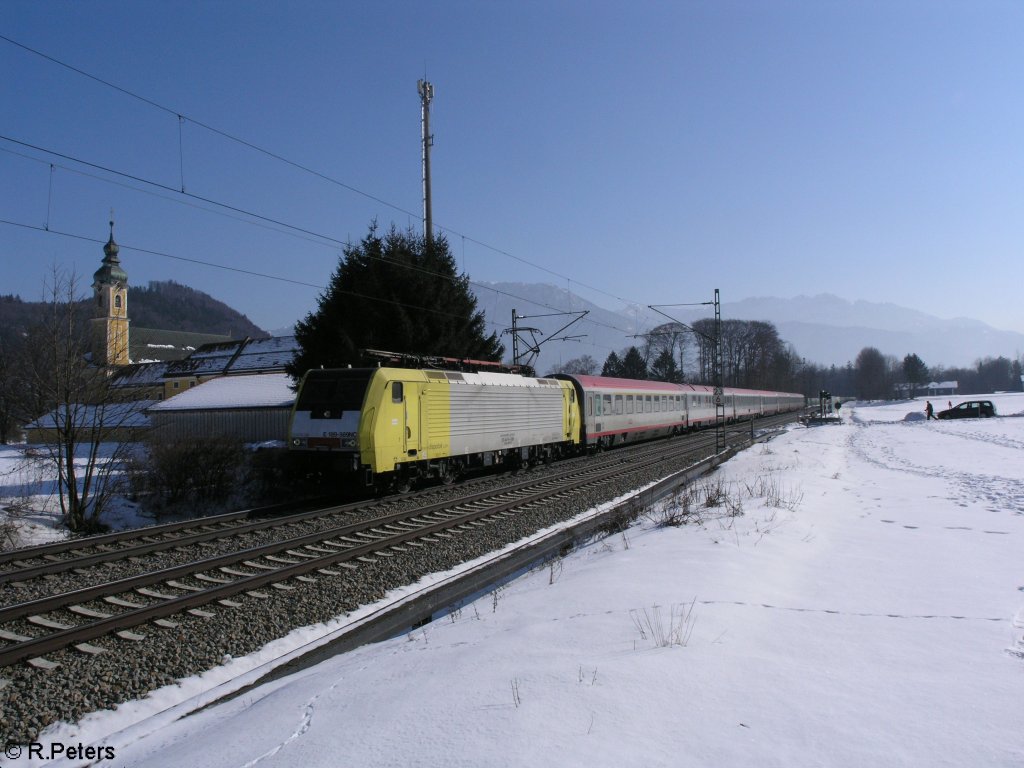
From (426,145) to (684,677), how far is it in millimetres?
23405

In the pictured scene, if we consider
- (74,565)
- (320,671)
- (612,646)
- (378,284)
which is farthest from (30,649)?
(378,284)

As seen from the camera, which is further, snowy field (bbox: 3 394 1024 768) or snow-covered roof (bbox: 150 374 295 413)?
snow-covered roof (bbox: 150 374 295 413)

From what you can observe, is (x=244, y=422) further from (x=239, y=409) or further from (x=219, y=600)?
(x=219, y=600)

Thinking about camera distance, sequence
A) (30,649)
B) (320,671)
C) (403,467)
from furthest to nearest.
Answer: (403,467)
(30,649)
(320,671)

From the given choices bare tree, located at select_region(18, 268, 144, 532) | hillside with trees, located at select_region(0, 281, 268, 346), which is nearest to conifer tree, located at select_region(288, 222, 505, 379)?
bare tree, located at select_region(18, 268, 144, 532)

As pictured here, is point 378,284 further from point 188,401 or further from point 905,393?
point 905,393

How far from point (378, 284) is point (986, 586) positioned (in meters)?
19.1

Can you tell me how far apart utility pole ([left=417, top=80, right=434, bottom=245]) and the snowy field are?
17.4 m

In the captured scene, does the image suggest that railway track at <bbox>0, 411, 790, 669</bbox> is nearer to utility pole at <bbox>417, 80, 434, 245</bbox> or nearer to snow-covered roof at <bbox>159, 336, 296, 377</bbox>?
utility pole at <bbox>417, 80, 434, 245</bbox>

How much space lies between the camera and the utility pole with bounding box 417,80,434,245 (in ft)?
77.8

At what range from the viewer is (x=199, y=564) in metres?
8.92

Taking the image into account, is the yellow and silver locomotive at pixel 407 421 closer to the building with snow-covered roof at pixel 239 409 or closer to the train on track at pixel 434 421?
the train on track at pixel 434 421

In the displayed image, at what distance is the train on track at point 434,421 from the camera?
45.2 ft

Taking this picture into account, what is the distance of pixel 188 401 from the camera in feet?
110
